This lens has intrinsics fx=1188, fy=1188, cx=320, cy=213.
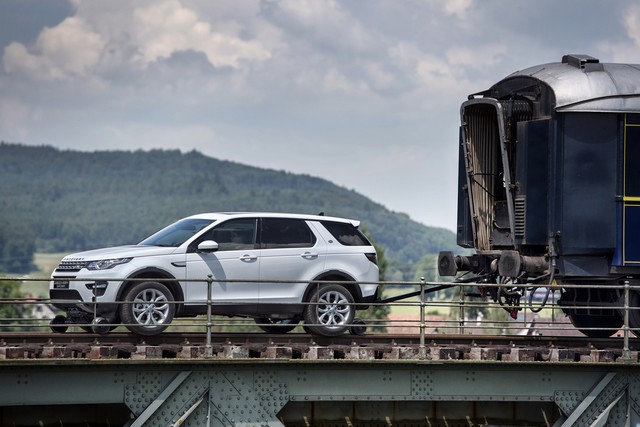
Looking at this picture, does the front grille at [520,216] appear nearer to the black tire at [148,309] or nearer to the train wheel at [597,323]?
the train wheel at [597,323]

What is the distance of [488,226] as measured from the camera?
19453mm

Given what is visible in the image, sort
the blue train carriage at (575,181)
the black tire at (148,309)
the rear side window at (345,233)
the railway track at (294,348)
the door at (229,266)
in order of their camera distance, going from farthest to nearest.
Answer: the rear side window at (345,233), the blue train carriage at (575,181), the door at (229,266), the black tire at (148,309), the railway track at (294,348)

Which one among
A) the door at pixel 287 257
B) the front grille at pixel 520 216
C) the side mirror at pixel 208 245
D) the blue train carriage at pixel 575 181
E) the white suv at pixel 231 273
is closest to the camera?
the white suv at pixel 231 273

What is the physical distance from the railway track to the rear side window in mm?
1631

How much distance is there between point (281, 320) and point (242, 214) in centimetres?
242

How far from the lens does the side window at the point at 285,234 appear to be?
17547 millimetres

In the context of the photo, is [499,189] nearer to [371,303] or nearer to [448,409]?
[371,303]

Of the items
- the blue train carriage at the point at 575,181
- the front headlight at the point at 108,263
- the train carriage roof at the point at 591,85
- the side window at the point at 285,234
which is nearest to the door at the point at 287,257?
the side window at the point at 285,234

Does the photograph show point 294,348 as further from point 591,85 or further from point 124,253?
point 591,85

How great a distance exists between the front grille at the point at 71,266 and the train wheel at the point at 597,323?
26.0 feet

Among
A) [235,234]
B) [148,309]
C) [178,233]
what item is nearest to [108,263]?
[148,309]

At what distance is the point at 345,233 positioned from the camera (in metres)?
18.0

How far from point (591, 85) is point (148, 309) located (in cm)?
741

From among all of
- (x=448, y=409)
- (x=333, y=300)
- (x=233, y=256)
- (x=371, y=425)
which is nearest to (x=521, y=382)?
(x=448, y=409)
